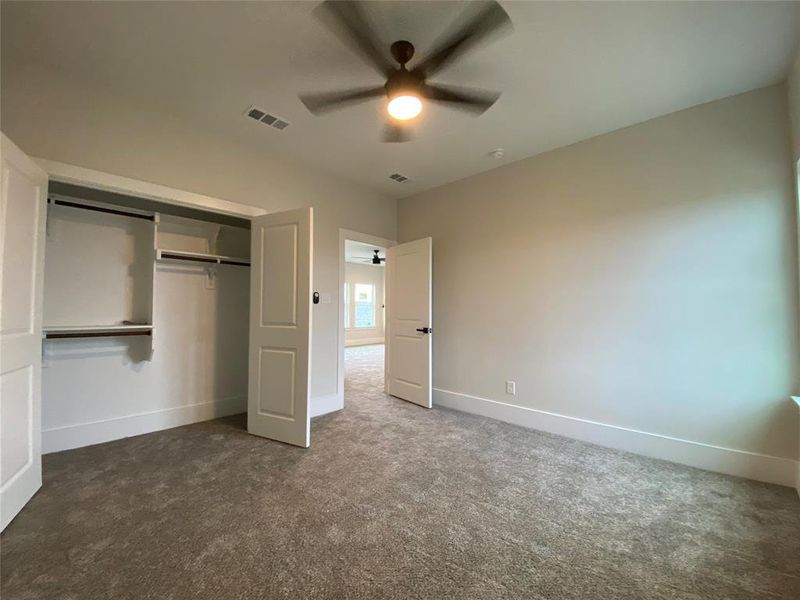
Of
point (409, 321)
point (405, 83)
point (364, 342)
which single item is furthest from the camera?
point (364, 342)

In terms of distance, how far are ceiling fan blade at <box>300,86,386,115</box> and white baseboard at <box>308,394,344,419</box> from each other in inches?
116

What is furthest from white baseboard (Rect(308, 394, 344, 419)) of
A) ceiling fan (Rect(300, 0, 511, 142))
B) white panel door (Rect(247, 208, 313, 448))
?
ceiling fan (Rect(300, 0, 511, 142))

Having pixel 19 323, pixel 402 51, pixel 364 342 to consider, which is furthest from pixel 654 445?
pixel 364 342

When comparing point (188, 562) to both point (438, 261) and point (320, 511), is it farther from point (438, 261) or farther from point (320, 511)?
point (438, 261)

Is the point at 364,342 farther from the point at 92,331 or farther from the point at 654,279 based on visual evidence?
the point at 654,279

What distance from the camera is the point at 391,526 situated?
72.1 inches

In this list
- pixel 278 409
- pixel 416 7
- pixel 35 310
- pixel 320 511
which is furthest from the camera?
pixel 278 409

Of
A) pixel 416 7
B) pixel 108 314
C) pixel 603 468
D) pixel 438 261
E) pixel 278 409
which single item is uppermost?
pixel 416 7

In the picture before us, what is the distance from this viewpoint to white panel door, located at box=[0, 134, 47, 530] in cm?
180

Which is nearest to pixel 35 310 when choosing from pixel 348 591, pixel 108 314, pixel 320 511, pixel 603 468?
pixel 108 314

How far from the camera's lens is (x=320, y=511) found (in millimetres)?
1962

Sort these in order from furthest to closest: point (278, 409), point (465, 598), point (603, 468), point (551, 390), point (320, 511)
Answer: point (551, 390) < point (278, 409) < point (603, 468) < point (320, 511) < point (465, 598)

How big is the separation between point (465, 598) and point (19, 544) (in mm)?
2221

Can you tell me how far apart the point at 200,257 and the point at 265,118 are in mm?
1514
